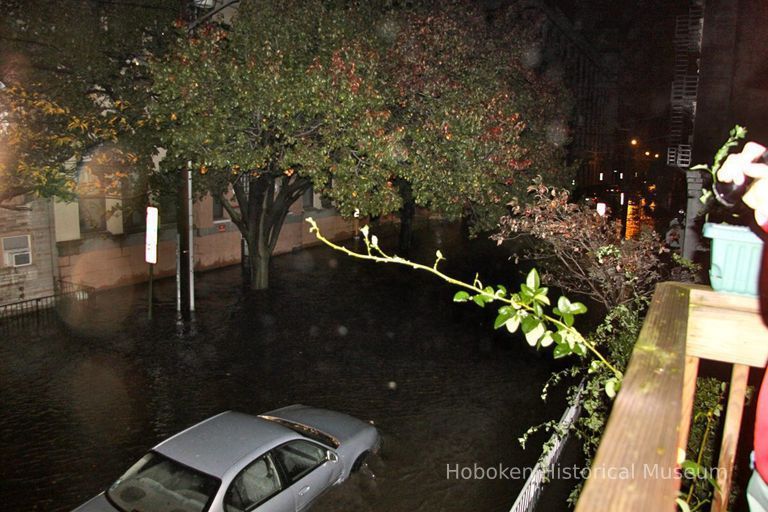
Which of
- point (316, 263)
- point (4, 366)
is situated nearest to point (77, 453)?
point (4, 366)

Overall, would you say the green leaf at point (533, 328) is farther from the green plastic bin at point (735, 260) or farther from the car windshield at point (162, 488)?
→ the car windshield at point (162, 488)

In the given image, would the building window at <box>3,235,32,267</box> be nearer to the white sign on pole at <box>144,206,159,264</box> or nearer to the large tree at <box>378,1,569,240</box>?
the white sign on pole at <box>144,206,159,264</box>

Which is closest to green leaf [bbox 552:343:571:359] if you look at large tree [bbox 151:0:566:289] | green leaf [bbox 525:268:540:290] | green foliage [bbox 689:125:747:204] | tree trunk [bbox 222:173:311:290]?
green leaf [bbox 525:268:540:290]

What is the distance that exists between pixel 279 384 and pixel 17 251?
9406mm

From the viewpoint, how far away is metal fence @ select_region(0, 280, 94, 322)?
52.3 ft

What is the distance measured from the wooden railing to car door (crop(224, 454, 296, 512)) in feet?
16.6

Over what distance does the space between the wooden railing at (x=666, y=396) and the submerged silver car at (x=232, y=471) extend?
5103 millimetres

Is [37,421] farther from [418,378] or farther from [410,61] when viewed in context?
[410,61]

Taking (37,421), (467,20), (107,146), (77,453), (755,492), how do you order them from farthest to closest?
1. (467,20)
2. (107,146)
3. (37,421)
4. (77,453)
5. (755,492)

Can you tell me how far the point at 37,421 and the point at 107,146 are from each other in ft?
23.8

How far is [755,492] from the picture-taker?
182cm

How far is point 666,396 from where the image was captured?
5.74 feet

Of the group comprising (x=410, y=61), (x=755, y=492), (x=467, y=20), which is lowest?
(x=755, y=492)

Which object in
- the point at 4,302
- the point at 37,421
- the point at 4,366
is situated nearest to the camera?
the point at 37,421
